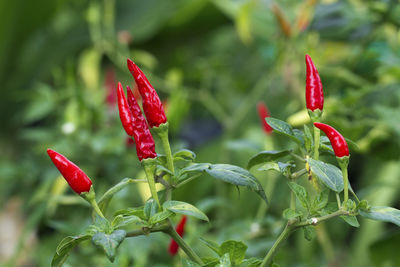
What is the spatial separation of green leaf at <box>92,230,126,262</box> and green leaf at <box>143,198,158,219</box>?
4 cm

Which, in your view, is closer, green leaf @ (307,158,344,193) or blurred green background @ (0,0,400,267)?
green leaf @ (307,158,344,193)

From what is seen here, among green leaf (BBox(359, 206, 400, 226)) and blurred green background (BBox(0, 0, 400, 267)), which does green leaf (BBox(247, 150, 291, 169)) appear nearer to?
green leaf (BBox(359, 206, 400, 226))

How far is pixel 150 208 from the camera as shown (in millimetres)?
439

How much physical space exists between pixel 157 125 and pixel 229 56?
1.80 m

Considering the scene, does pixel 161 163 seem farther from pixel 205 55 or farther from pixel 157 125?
pixel 205 55

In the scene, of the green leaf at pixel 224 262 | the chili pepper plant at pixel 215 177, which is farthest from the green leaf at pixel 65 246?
the green leaf at pixel 224 262

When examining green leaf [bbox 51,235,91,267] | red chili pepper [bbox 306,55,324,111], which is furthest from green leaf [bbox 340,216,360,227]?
green leaf [bbox 51,235,91,267]

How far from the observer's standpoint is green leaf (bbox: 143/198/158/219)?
44cm

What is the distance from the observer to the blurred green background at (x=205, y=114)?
36.3 inches

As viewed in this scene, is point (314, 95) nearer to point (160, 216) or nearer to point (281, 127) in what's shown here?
point (281, 127)

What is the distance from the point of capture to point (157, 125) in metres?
0.47

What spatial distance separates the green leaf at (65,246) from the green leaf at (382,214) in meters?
0.22

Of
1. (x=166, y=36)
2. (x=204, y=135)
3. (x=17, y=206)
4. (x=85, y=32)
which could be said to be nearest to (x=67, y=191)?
(x=17, y=206)

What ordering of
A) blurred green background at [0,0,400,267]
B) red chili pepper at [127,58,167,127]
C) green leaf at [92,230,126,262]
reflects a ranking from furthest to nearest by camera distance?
blurred green background at [0,0,400,267]
red chili pepper at [127,58,167,127]
green leaf at [92,230,126,262]
